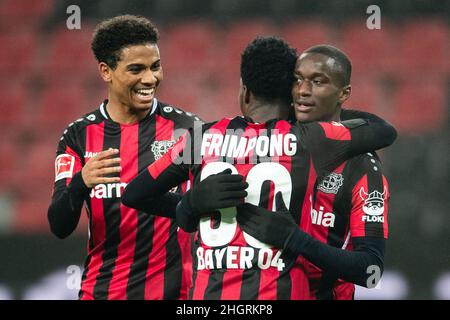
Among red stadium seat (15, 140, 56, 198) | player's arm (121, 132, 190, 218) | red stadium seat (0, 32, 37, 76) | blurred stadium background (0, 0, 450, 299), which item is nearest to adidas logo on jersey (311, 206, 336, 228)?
player's arm (121, 132, 190, 218)

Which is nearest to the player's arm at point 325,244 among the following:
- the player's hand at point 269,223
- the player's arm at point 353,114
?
the player's hand at point 269,223

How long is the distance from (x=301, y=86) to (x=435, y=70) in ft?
18.6

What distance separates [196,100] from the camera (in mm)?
8219

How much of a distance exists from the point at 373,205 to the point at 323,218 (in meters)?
0.23

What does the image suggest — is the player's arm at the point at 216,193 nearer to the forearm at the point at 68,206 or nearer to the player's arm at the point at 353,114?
the forearm at the point at 68,206

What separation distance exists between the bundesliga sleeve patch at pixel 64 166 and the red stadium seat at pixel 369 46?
518cm

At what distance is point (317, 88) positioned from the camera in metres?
3.06

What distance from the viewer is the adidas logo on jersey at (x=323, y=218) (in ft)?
9.84

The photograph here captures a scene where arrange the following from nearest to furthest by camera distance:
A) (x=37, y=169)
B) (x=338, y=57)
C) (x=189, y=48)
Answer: (x=338, y=57) < (x=37, y=169) < (x=189, y=48)

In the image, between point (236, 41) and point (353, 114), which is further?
point (236, 41)

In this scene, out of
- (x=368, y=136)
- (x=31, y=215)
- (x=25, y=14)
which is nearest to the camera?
(x=368, y=136)

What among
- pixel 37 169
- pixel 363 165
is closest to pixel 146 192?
pixel 363 165

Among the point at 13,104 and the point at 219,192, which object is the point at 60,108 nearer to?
the point at 13,104

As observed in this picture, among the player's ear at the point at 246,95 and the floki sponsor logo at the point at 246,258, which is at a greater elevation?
the player's ear at the point at 246,95
